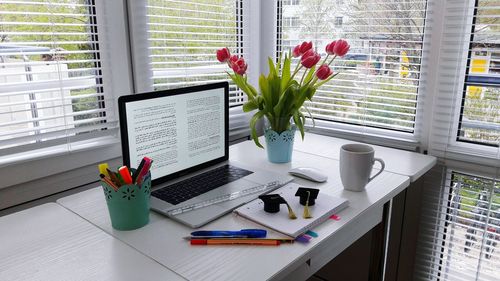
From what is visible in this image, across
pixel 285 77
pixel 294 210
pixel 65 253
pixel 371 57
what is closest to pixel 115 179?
pixel 65 253

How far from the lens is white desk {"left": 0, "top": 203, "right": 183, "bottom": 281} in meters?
0.79

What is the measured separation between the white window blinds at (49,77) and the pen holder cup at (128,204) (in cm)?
63

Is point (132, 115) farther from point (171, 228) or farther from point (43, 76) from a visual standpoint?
point (43, 76)

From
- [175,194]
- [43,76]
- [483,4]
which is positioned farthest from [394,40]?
[43,76]

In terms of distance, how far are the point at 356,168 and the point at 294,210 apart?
277 mm

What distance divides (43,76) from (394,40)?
1467mm

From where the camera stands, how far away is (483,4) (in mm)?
1505

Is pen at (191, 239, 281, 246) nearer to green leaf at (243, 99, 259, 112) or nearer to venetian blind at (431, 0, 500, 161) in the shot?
green leaf at (243, 99, 259, 112)

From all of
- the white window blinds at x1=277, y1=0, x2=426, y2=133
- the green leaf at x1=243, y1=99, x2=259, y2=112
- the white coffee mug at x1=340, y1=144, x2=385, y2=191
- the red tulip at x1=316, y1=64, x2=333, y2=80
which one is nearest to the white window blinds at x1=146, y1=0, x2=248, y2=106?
the white window blinds at x1=277, y1=0, x2=426, y2=133

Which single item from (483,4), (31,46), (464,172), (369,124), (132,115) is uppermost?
(483,4)

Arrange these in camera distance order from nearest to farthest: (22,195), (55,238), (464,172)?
(55,238), (22,195), (464,172)

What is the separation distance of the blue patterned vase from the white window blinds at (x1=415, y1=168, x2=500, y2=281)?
27.5 inches

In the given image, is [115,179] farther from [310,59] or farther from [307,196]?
[310,59]

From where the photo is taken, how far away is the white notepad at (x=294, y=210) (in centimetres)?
95
